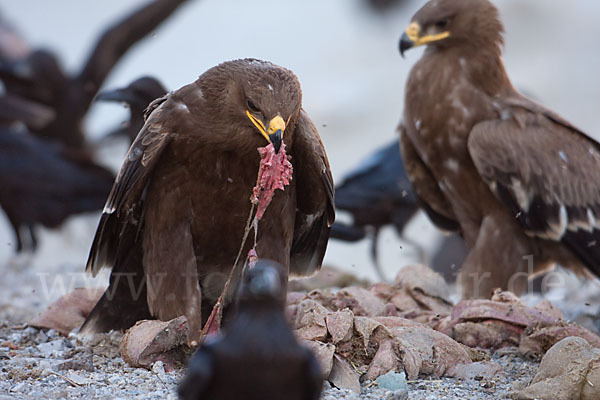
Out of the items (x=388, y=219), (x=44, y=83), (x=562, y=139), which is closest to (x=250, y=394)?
(x=562, y=139)

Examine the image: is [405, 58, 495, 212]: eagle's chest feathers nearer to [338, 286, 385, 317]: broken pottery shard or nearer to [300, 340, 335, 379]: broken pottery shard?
[338, 286, 385, 317]: broken pottery shard

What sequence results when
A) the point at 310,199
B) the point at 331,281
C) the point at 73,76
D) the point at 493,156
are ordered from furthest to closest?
the point at 73,76 < the point at 331,281 < the point at 493,156 < the point at 310,199

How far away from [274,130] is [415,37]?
234cm

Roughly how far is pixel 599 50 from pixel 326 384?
2212 centimetres

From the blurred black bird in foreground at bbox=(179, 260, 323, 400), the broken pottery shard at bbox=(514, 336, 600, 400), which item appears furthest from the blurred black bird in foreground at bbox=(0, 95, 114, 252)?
the blurred black bird in foreground at bbox=(179, 260, 323, 400)

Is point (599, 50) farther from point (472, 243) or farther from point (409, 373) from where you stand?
point (409, 373)

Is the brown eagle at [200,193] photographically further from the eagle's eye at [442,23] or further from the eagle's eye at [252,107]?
the eagle's eye at [442,23]

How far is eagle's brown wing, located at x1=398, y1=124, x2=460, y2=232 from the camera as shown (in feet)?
20.7

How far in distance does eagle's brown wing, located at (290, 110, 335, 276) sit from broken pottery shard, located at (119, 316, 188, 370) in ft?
3.00

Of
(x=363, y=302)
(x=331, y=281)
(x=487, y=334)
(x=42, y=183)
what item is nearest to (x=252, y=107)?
(x=363, y=302)

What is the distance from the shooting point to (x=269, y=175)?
394 cm

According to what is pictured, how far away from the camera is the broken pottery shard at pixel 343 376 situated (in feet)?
12.0

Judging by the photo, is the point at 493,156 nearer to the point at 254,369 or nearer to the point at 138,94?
the point at 138,94

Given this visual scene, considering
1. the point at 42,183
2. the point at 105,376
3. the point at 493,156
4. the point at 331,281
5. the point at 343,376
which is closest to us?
the point at 343,376
